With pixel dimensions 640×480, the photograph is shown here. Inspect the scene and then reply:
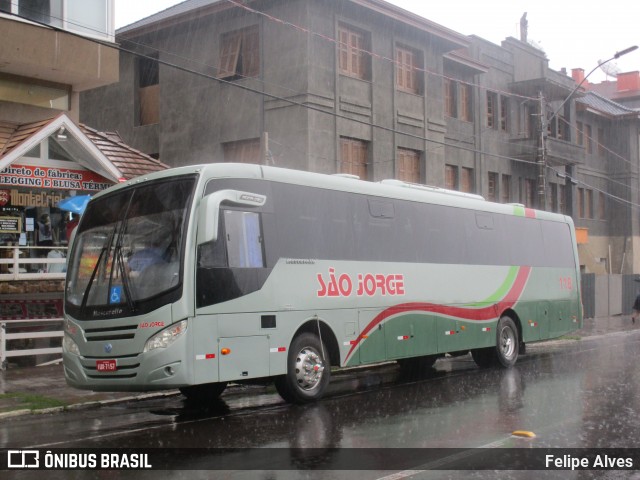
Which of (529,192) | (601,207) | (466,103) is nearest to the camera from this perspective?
(466,103)

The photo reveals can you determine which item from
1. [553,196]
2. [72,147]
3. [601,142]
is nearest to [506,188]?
[553,196]

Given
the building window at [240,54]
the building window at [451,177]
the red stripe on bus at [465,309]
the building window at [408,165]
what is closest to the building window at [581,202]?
A: the building window at [451,177]

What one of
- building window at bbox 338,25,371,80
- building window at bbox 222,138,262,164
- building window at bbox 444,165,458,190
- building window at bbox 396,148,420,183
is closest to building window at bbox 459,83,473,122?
building window at bbox 444,165,458,190

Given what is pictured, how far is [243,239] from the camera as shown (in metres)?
10.6

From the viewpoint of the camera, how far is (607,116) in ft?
149

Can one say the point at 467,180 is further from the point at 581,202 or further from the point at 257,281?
the point at 257,281

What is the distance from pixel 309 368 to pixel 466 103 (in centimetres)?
2462

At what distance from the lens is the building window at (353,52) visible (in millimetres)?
25150

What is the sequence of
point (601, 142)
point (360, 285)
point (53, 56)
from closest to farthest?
1. point (360, 285)
2. point (53, 56)
3. point (601, 142)

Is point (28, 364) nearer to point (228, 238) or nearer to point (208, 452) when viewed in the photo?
point (228, 238)

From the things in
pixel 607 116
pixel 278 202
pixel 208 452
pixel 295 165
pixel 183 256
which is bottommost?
pixel 208 452

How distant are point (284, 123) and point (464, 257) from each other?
33.5 ft

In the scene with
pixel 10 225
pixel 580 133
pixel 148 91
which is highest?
pixel 580 133

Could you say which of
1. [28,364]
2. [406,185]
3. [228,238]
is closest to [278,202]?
[228,238]
